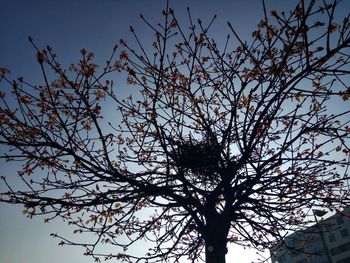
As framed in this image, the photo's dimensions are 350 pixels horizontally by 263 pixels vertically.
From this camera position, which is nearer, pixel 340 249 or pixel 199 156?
pixel 199 156

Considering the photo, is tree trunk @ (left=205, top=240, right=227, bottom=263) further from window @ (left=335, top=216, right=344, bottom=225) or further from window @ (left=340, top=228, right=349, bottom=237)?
window @ (left=340, top=228, right=349, bottom=237)

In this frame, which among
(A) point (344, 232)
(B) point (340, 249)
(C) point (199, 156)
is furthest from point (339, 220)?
(C) point (199, 156)

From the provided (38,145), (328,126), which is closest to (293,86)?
(328,126)

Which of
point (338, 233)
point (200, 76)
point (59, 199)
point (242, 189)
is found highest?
point (338, 233)

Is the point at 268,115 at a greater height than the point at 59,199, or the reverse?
the point at 268,115

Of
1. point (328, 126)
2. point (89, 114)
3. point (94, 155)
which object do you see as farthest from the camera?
point (328, 126)

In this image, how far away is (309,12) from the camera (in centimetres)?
282

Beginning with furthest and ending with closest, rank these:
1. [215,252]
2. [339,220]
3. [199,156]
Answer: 1. [339,220]
2. [199,156]
3. [215,252]

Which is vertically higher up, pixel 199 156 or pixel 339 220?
pixel 339 220

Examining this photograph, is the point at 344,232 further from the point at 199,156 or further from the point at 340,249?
Answer: the point at 199,156

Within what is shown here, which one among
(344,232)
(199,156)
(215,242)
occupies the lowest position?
(215,242)

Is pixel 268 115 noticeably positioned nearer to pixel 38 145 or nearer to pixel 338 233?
pixel 38 145

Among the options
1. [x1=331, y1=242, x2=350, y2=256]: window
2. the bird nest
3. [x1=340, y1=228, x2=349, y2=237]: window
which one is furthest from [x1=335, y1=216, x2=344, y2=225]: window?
the bird nest

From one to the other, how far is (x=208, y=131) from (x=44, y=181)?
9.59ft
